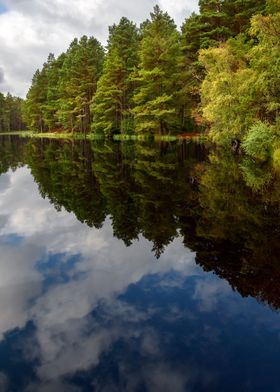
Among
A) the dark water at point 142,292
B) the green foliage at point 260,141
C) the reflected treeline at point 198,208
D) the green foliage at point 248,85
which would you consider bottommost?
the dark water at point 142,292

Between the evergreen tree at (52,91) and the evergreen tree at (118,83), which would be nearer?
the evergreen tree at (118,83)

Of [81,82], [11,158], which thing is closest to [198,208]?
[11,158]

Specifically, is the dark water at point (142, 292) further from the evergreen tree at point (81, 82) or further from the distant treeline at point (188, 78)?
the evergreen tree at point (81, 82)

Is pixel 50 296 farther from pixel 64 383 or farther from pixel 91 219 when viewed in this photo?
pixel 91 219

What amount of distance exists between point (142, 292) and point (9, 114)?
514 ft

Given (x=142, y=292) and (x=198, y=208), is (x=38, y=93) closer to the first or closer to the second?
(x=198, y=208)

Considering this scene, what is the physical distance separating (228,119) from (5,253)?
72.6 feet

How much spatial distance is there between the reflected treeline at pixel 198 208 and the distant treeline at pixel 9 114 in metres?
134

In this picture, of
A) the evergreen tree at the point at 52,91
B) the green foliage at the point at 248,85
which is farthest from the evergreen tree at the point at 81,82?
the green foliage at the point at 248,85

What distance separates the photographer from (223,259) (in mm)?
8312

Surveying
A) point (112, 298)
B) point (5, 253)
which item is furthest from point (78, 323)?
point (5, 253)

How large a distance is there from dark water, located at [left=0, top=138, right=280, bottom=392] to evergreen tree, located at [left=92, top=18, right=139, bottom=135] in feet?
142

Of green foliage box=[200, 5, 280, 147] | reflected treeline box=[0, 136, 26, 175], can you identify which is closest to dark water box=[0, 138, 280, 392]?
green foliage box=[200, 5, 280, 147]

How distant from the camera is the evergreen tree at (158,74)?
153ft
